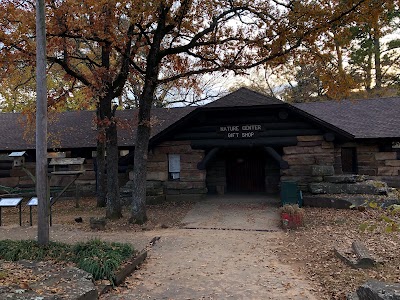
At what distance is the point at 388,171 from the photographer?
1526 cm

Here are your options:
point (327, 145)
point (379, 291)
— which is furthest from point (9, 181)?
point (379, 291)

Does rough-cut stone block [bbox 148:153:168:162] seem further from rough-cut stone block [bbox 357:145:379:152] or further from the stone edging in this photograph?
rough-cut stone block [bbox 357:145:379:152]

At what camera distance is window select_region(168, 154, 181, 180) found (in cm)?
1519

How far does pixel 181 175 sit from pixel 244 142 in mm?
3178

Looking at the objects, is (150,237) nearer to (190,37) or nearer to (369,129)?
(190,37)

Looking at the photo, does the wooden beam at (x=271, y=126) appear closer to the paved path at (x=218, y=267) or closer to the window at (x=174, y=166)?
the window at (x=174, y=166)

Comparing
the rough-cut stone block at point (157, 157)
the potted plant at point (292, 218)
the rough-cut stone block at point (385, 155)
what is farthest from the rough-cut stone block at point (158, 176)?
the rough-cut stone block at point (385, 155)

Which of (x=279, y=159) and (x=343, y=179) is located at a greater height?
(x=279, y=159)

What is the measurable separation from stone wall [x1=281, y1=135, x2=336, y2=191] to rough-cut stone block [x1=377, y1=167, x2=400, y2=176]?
299cm

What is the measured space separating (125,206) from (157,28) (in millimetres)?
7504

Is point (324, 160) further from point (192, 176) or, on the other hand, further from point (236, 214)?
point (192, 176)

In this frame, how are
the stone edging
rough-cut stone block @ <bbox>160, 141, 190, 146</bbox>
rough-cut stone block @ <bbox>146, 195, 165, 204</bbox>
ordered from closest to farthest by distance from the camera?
the stone edging < rough-cut stone block @ <bbox>146, 195, 165, 204</bbox> < rough-cut stone block @ <bbox>160, 141, 190, 146</bbox>

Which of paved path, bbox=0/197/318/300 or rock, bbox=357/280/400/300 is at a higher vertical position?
rock, bbox=357/280/400/300

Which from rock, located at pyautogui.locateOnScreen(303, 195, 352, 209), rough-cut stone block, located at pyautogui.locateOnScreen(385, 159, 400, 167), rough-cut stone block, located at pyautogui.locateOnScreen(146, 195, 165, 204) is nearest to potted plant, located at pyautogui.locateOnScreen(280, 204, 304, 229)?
rock, located at pyautogui.locateOnScreen(303, 195, 352, 209)
